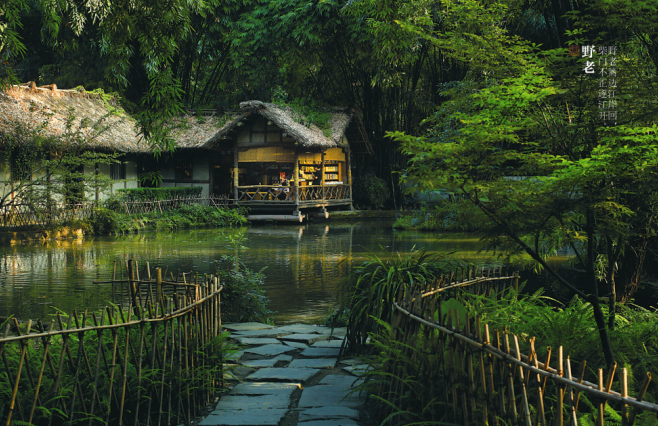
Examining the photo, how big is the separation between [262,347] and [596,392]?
3992mm

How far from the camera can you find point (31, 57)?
2800 cm

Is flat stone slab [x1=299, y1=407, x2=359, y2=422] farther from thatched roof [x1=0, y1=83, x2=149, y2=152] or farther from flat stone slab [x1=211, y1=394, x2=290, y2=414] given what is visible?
thatched roof [x1=0, y1=83, x2=149, y2=152]

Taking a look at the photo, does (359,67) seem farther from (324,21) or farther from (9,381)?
(9,381)

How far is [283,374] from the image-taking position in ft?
16.3

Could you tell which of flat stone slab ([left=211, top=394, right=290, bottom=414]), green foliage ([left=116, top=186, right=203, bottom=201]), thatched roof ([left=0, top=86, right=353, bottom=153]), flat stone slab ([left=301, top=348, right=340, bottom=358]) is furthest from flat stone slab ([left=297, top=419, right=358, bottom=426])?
green foliage ([left=116, top=186, right=203, bottom=201])

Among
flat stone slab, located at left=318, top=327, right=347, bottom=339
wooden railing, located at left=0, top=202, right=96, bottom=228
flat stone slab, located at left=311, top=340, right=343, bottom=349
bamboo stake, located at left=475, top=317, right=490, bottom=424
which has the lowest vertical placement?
flat stone slab, located at left=318, top=327, right=347, bottom=339

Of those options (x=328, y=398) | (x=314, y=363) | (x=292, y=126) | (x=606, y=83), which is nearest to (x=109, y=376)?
(x=328, y=398)

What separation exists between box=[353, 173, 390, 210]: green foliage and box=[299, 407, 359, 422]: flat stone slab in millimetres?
24697

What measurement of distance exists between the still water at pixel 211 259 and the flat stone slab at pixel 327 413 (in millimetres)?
1914

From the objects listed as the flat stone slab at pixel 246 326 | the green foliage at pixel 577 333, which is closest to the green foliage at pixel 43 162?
the flat stone slab at pixel 246 326

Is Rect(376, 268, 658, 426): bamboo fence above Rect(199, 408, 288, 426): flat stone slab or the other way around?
above

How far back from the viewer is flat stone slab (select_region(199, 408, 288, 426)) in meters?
3.88

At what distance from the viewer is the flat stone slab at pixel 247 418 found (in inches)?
153

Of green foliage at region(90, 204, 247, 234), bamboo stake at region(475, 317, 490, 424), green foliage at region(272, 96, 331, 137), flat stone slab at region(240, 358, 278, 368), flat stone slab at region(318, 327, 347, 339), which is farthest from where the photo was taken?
green foliage at region(272, 96, 331, 137)
